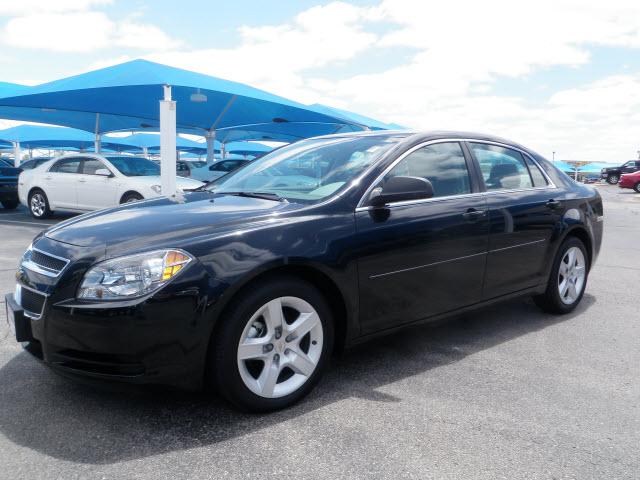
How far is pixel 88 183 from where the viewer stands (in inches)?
465

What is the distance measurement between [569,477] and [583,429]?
0.48 metres

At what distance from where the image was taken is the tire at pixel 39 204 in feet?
41.0

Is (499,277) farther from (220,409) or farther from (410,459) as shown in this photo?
(220,409)

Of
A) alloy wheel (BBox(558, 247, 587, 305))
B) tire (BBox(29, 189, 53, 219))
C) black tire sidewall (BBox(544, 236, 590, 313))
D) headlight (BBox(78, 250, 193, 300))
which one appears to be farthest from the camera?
tire (BBox(29, 189, 53, 219))

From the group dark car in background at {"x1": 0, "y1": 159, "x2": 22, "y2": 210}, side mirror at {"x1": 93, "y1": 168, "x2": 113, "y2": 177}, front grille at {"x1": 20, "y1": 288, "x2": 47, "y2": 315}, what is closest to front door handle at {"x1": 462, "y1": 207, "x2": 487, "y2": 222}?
front grille at {"x1": 20, "y1": 288, "x2": 47, "y2": 315}

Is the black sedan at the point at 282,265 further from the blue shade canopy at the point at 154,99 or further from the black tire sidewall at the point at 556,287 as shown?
the blue shade canopy at the point at 154,99

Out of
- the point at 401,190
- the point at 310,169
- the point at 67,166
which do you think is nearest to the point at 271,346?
the point at 401,190

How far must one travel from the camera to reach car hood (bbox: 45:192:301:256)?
2.62 m

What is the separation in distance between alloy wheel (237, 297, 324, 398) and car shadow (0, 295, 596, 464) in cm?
16

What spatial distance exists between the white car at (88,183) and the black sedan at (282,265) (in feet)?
26.0

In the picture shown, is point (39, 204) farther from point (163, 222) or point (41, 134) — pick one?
point (41, 134)

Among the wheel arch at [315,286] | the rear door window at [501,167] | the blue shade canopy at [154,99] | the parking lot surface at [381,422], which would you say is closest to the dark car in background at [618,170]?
the blue shade canopy at [154,99]

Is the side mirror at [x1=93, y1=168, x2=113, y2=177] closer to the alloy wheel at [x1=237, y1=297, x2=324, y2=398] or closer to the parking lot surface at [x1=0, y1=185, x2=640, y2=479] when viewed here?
the parking lot surface at [x1=0, y1=185, x2=640, y2=479]

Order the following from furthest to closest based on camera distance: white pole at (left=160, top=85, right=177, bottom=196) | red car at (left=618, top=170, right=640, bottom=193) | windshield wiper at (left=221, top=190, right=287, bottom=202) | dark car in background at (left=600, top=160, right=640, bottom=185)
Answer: dark car in background at (left=600, top=160, right=640, bottom=185)
red car at (left=618, top=170, right=640, bottom=193)
white pole at (left=160, top=85, right=177, bottom=196)
windshield wiper at (left=221, top=190, right=287, bottom=202)
